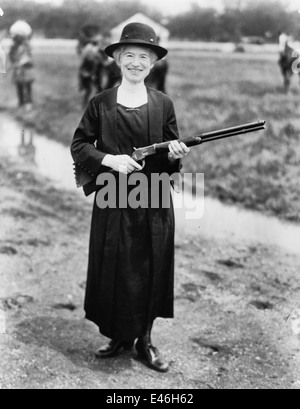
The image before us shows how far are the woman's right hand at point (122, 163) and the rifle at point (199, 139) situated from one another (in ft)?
0.20

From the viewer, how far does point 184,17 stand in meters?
6.61

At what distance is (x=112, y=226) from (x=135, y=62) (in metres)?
0.94

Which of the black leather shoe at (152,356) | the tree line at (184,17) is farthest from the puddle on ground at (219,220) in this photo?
the black leather shoe at (152,356)

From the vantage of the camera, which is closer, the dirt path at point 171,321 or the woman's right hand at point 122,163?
the woman's right hand at point 122,163

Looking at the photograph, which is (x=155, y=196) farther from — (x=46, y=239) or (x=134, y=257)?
(x=46, y=239)

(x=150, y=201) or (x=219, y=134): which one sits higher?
(x=219, y=134)

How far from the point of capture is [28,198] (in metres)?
6.64

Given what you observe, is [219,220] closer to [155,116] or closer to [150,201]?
[150,201]

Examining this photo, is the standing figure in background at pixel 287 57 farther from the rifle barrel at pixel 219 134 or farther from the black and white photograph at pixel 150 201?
the rifle barrel at pixel 219 134

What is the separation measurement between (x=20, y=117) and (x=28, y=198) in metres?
3.46

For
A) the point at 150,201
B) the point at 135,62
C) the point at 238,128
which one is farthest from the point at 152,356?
the point at 135,62

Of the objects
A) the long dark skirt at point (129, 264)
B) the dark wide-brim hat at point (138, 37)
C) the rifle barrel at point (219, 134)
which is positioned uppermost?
the dark wide-brim hat at point (138, 37)

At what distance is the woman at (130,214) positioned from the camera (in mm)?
3115
